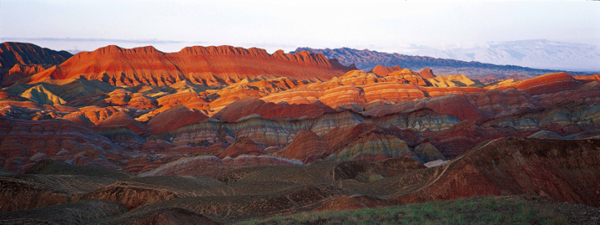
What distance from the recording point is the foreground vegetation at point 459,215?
59.3ft

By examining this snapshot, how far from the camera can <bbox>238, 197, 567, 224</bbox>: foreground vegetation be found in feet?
59.3

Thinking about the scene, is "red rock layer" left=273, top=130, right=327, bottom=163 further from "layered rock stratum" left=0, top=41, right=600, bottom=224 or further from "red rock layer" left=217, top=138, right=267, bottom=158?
"red rock layer" left=217, top=138, right=267, bottom=158

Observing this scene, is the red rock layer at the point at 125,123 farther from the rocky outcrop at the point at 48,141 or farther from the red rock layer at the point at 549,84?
the red rock layer at the point at 549,84

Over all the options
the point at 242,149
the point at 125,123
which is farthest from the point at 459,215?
the point at 125,123

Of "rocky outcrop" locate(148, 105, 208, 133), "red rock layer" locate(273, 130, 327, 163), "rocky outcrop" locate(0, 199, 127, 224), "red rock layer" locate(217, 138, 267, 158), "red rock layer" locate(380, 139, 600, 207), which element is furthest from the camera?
"rocky outcrop" locate(148, 105, 208, 133)

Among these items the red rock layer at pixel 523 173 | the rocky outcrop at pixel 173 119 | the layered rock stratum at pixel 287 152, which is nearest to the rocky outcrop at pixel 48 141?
the layered rock stratum at pixel 287 152

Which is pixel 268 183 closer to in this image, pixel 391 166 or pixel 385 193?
pixel 385 193

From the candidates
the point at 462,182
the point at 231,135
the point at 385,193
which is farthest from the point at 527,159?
the point at 231,135

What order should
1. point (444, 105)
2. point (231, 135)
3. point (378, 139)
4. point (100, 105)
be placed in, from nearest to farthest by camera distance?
point (378, 139) < point (231, 135) < point (444, 105) < point (100, 105)

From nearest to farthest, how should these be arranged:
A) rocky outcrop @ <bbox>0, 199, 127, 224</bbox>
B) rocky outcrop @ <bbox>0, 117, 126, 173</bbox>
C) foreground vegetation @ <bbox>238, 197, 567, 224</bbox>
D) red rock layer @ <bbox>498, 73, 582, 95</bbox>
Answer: foreground vegetation @ <bbox>238, 197, 567, 224</bbox>, rocky outcrop @ <bbox>0, 199, 127, 224</bbox>, rocky outcrop @ <bbox>0, 117, 126, 173</bbox>, red rock layer @ <bbox>498, 73, 582, 95</bbox>

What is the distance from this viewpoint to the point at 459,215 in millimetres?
19562

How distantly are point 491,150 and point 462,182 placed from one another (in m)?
3.73

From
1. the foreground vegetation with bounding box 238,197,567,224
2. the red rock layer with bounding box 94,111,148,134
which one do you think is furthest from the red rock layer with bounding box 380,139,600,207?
the red rock layer with bounding box 94,111,148,134

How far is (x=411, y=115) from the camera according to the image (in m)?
119
